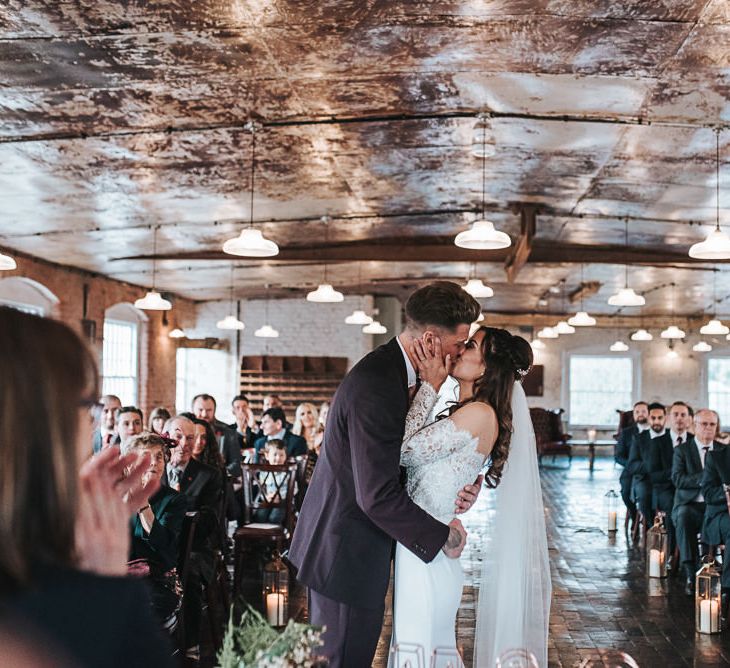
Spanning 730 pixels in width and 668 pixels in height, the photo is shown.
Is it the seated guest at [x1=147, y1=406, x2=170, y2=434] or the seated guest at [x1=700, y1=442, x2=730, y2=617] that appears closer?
the seated guest at [x1=700, y1=442, x2=730, y2=617]

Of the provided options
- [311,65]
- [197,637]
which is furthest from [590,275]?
[197,637]

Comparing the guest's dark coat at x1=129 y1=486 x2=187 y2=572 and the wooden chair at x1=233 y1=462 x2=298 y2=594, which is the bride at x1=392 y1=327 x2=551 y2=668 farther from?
the wooden chair at x1=233 y1=462 x2=298 y2=594

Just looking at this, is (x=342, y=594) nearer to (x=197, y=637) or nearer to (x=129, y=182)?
(x=197, y=637)

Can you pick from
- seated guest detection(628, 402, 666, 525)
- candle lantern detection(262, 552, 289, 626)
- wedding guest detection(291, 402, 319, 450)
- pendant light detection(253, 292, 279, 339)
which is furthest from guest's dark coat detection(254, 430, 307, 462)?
pendant light detection(253, 292, 279, 339)

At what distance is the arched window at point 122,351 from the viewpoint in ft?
48.5

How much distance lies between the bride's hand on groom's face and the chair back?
3.70 metres

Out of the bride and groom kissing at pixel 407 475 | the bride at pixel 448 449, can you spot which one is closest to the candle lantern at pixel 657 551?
the bride at pixel 448 449

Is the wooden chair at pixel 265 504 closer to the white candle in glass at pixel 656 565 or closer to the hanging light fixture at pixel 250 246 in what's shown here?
the hanging light fixture at pixel 250 246

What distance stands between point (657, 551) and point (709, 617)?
5.68ft

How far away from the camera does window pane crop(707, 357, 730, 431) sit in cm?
2234

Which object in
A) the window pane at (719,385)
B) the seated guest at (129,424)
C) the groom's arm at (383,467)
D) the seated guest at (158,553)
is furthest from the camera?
the window pane at (719,385)

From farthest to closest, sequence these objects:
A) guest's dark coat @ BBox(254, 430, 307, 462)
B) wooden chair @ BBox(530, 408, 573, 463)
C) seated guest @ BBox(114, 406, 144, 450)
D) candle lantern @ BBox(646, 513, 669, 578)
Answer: wooden chair @ BBox(530, 408, 573, 463), guest's dark coat @ BBox(254, 430, 307, 462), candle lantern @ BBox(646, 513, 669, 578), seated guest @ BBox(114, 406, 144, 450)

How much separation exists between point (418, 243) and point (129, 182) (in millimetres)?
5291

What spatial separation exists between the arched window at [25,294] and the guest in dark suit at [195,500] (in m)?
5.96
